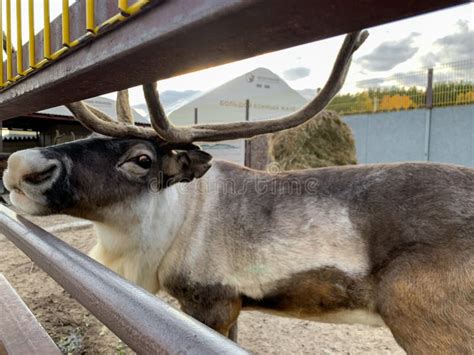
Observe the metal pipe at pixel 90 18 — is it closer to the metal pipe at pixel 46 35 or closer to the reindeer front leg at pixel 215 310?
the metal pipe at pixel 46 35

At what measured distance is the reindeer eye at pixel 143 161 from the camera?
191 centimetres

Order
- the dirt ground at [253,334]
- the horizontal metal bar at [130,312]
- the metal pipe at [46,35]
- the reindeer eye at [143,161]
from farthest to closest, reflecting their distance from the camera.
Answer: the dirt ground at [253,334], the reindeer eye at [143,161], the metal pipe at [46,35], the horizontal metal bar at [130,312]

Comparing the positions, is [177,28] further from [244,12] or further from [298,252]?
[298,252]

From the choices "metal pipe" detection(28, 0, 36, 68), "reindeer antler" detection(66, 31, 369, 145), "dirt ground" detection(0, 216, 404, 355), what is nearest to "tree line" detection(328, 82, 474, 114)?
"dirt ground" detection(0, 216, 404, 355)

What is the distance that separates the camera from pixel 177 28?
0.61 metres

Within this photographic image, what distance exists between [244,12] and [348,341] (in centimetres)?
293

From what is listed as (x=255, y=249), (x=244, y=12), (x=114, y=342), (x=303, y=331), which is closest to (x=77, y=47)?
(x=244, y=12)

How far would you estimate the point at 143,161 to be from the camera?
192 centimetres

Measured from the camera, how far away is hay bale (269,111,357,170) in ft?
21.0

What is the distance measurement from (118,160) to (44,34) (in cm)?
88

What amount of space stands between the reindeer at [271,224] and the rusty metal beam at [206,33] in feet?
1.83

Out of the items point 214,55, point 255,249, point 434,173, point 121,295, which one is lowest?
point 255,249

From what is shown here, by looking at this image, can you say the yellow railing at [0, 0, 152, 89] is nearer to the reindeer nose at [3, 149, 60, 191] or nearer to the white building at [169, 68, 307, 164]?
the reindeer nose at [3, 149, 60, 191]

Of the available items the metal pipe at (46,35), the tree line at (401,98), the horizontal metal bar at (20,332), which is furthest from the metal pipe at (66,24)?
the tree line at (401,98)
